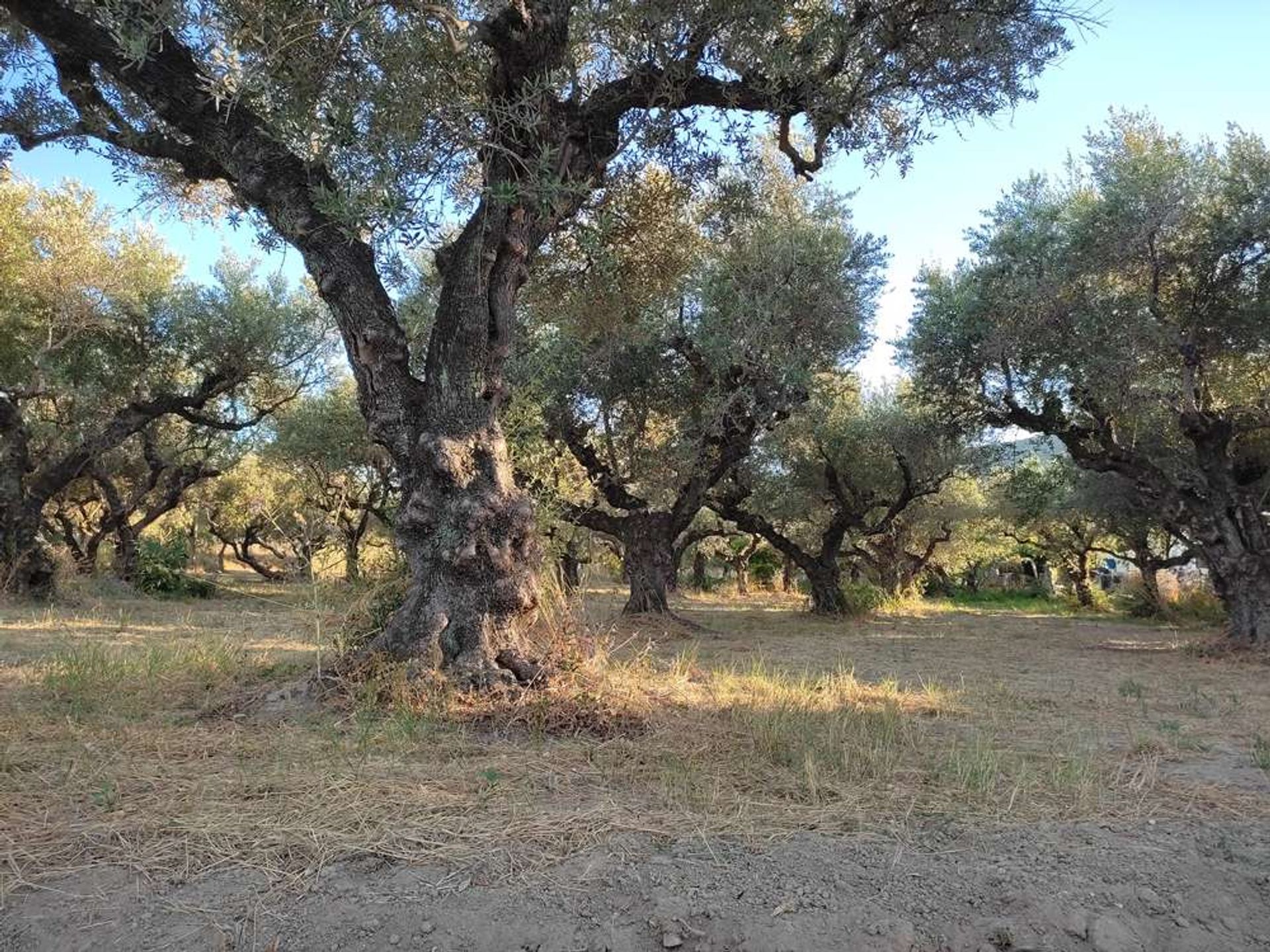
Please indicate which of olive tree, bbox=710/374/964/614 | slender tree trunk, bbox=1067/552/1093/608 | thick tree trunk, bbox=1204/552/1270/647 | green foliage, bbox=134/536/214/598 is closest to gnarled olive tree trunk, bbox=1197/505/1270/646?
thick tree trunk, bbox=1204/552/1270/647

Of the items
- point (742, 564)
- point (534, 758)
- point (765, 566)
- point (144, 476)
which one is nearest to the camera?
point (534, 758)

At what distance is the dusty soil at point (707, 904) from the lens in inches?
93.2

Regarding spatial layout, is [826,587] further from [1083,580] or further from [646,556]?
[1083,580]

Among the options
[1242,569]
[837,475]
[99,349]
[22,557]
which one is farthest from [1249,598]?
[99,349]

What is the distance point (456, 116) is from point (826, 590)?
15.1 m

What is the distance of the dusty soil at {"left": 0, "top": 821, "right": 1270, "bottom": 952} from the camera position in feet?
7.77

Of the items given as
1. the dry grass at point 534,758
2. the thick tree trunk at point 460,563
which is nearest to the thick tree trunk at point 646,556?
the dry grass at point 534,758

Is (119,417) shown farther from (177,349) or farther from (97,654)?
(97,654)

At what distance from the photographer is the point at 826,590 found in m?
18.3

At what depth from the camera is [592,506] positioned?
14133mm

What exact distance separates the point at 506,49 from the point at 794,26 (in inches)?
92.9

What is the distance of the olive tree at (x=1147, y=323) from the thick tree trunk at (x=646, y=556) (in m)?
5.29

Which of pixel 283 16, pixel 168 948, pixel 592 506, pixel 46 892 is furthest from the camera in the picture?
pixel 592 506

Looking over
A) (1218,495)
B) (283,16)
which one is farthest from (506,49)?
(1218,495)
